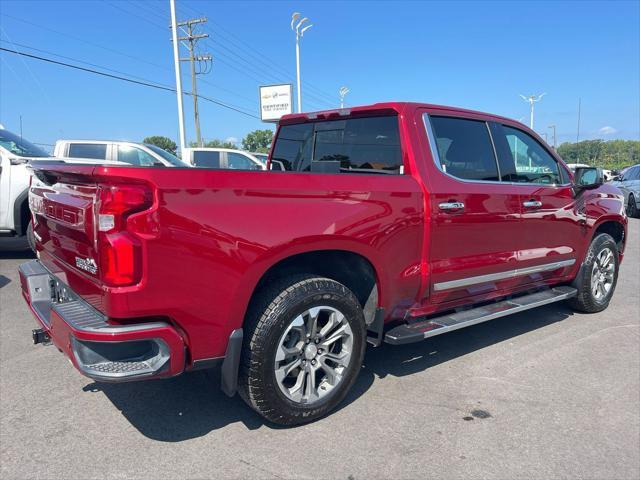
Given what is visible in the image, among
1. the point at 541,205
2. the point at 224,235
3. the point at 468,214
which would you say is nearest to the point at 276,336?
the point at 224,235

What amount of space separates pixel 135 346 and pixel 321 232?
1151 mm

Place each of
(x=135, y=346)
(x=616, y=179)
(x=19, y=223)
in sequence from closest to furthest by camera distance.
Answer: (x=135, y=346) → (x=19, y=223) → (x=616, y=179)

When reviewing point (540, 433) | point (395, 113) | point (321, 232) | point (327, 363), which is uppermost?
point (395, 113)

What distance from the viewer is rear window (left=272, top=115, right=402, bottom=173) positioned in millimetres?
3600

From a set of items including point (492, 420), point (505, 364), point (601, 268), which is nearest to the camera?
point (492, 420)

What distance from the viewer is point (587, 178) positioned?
477 cm

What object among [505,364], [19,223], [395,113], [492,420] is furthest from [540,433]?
[19,223]

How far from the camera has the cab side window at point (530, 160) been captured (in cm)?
427

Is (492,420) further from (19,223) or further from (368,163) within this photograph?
(19,223)

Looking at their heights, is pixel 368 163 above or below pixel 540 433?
above

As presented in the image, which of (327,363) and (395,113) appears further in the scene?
(395,113)

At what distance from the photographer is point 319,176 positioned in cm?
281

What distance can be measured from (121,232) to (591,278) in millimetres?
4740

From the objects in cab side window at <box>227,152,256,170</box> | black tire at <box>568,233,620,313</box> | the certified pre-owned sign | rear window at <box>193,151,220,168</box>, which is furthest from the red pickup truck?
the certified pre-owned sign
